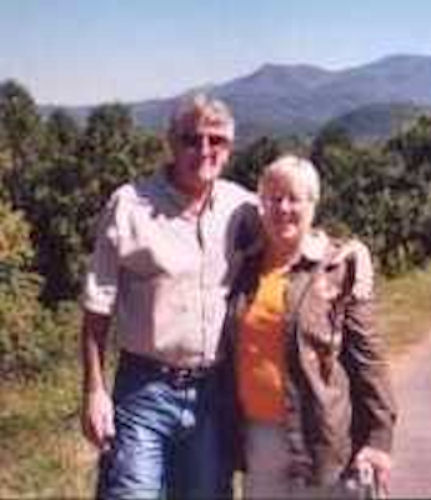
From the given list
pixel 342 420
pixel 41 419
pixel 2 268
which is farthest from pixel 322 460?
pixel 2 268

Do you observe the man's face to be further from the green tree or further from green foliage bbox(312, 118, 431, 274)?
the green tree

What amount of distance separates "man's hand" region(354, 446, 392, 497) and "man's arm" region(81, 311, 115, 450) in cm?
64

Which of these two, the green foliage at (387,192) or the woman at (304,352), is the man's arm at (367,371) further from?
the green foliage at (387,192)

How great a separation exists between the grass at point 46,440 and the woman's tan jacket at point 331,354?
2105 millimetres

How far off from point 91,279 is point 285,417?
63cm

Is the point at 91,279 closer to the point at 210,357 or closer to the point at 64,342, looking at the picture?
the point at 210,357

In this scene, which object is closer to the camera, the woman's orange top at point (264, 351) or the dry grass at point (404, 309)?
the woman's orange top at point (264, 351)

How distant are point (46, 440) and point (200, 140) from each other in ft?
11.3

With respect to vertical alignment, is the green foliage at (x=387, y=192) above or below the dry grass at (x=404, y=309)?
below

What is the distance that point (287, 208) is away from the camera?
14.2ft

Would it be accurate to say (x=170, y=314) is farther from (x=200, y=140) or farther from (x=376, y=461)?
(x=376, y=461)

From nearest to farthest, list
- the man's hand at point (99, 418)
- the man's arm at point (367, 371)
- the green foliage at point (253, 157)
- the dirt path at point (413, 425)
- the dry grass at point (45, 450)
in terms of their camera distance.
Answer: the man's arm at point (367, 371) → the man's hand at point (99, 418) → the dry grass at point (45, 450) → the dirt path at point (413, 425) → the green foliage at point (253, 157)

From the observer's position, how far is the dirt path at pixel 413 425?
23.9ft

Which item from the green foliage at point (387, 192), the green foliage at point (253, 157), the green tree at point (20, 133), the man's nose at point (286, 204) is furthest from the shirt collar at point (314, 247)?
the green tree at point (20, 133)
